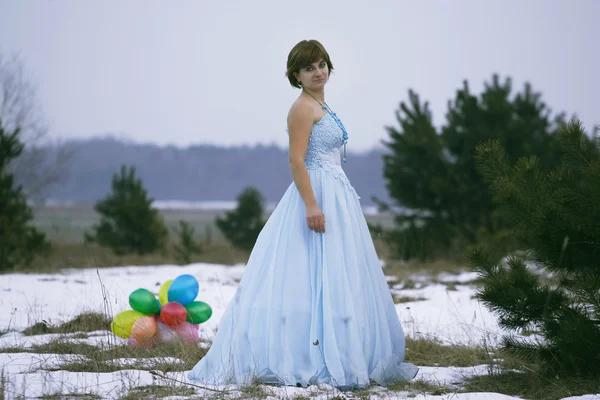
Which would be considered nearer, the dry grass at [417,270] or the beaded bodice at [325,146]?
the beaded bodice at [325,146]

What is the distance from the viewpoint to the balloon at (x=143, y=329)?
505 cm

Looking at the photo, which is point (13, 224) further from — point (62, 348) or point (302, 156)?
point (302, 156)

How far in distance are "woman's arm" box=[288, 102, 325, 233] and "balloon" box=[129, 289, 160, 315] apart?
79.3 inches

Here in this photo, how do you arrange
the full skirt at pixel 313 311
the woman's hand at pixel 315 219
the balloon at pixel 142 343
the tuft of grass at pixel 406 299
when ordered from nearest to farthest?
the full skirt at pixel 313 311 → the woman's hand at pixel 315 219 → the balloon at pixel 142 343 → the tuft of grass at pixel 406 299

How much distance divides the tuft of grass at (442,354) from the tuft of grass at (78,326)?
2797 millimetres

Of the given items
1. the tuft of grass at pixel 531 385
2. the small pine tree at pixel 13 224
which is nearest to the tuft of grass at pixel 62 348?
the tuft of grass at pixel 531 385

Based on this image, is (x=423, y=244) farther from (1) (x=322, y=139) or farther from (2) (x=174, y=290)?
(1) (x=322, y=139)

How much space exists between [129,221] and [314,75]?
43.9 feet

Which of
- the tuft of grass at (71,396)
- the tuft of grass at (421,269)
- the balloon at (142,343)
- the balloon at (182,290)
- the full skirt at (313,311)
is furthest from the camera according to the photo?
the tuft of grass at (421,269)

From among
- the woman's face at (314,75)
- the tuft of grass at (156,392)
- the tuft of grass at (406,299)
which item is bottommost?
the tuft of grass at (156,392)

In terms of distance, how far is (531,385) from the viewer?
149 inches

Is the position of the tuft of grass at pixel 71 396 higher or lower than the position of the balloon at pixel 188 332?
lower

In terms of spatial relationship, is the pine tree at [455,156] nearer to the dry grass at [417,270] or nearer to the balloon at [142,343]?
the dry grass at [417,270]

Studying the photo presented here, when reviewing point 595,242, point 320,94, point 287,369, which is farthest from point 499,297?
point 320,94
